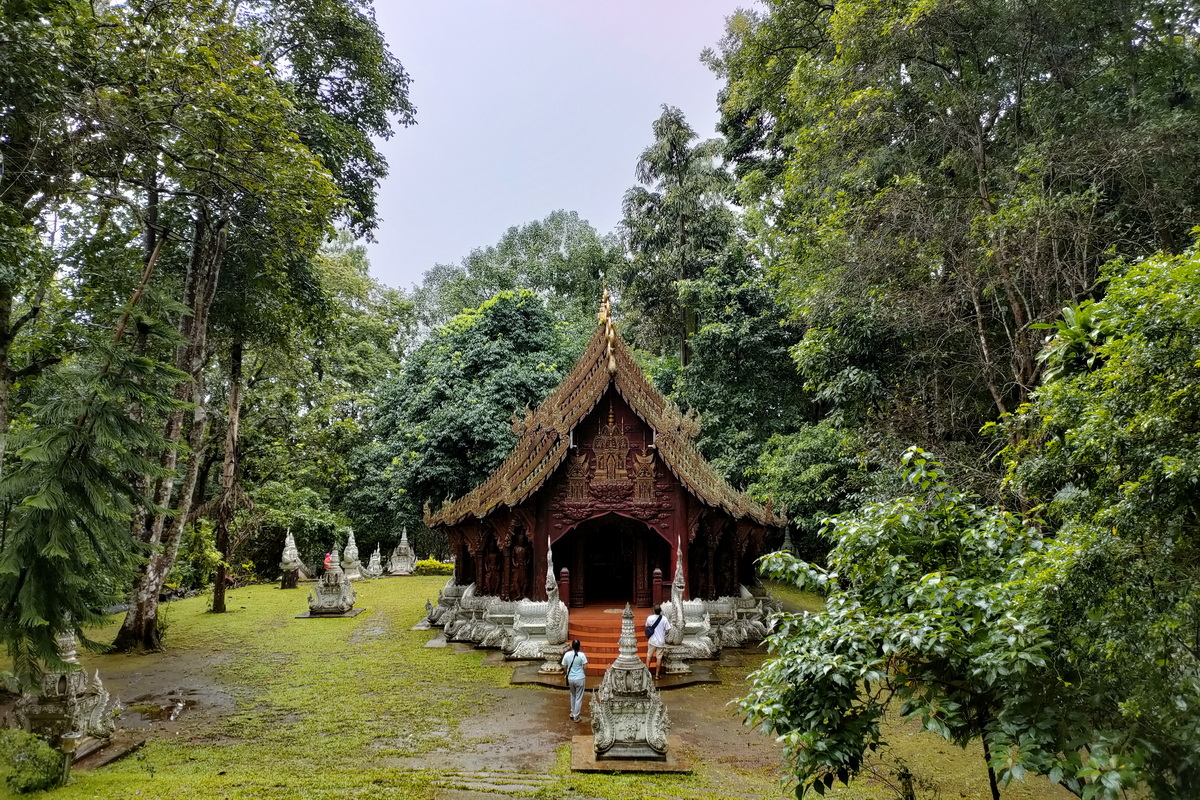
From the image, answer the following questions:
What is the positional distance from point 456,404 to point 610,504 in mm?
10469

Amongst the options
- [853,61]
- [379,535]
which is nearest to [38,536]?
[853,61]

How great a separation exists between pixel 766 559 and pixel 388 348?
87.6ft

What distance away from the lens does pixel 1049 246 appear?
340 inches

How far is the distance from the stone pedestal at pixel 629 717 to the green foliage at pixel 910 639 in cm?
367

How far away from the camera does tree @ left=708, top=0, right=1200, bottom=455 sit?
27.5 feet

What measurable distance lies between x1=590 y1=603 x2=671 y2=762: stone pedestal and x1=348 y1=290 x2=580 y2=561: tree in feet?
45.8

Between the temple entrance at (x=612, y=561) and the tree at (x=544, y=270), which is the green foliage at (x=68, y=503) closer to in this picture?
the temple entrance at (x=612, y=561)

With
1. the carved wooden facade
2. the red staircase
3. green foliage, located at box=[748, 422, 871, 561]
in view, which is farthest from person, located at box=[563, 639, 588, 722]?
green foliage, located at box=[748, 422, 871, 561]

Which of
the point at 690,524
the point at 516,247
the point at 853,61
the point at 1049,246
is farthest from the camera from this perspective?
the point at 516,247

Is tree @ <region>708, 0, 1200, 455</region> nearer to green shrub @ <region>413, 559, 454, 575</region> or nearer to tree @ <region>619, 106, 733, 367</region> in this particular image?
tree @ <region>619, 106, 733, 367</region>

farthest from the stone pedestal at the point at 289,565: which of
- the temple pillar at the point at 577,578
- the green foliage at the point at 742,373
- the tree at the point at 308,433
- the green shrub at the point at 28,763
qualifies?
the green shrub at the point at 28,763

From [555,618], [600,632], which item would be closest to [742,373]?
[600,632]

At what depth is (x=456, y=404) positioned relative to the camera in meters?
21.3

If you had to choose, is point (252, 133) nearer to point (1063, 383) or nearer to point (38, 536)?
point (38, 536)
